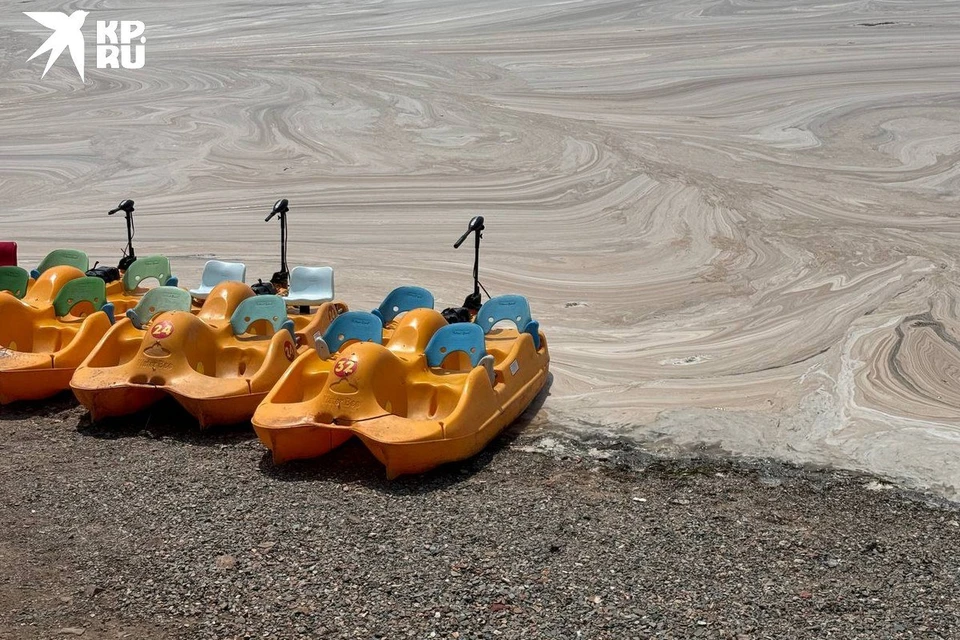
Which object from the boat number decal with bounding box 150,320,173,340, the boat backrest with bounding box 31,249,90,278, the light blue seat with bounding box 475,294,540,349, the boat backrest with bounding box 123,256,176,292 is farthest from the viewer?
the boat backrest with bounding box 31,249,90,278

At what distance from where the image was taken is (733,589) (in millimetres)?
5680

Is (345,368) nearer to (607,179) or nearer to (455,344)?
(455,344)

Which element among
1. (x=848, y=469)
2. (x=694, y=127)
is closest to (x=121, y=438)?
(x=848, y=469)

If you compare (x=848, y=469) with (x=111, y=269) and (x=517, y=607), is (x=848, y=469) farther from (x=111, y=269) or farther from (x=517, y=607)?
(x=111, y=269)

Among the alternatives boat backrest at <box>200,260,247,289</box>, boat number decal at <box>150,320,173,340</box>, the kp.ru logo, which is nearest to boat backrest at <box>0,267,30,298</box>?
boat backrest at <box>200,260,247,289</box>

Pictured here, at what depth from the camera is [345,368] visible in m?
7.33

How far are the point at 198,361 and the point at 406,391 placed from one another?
1.78 meters

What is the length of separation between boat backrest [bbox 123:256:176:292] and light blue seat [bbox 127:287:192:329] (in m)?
1.26

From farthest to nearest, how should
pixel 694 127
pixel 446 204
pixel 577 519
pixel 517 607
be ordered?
pixel 694 127 < pixel 446 204 < pixel 577 519 < pixel 517 607

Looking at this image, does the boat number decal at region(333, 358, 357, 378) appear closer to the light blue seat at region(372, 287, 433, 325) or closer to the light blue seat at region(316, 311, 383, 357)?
the light blue seat at region(316, 311, 383, 357)

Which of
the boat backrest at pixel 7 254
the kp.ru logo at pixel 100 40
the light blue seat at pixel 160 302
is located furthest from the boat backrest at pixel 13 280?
the kp.ru logo at pixel 100 40

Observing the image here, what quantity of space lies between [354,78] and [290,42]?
393 centimetres

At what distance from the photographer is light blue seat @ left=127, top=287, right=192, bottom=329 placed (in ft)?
31.1

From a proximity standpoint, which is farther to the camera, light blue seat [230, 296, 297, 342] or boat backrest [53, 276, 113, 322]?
boat backrest [53, 276, 113, 322]
